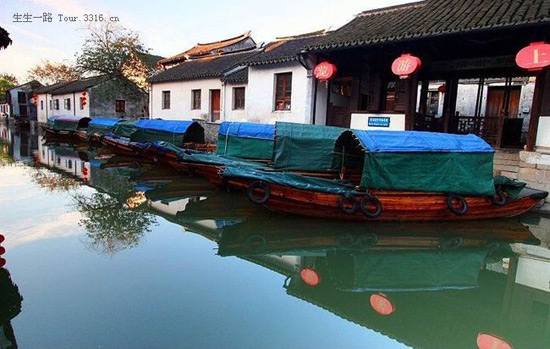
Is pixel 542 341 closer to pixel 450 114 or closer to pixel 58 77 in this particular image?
pixel 450 114

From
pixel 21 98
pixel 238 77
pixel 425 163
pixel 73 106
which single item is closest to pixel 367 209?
pixel 425 163

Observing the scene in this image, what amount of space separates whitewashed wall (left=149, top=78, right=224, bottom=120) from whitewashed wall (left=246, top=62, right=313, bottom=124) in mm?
3481

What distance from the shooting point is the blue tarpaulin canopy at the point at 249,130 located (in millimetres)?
11477

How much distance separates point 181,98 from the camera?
75.2 ft

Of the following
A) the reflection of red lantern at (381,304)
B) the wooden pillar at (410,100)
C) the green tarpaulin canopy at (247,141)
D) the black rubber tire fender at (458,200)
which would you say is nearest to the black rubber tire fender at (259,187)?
the reflection of red lantern at (381,304)

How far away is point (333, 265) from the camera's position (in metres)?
5.94

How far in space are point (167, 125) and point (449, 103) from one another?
11169 mm

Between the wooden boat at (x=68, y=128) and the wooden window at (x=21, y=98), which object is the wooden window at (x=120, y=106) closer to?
the wooden boat at (x=68, y=128)

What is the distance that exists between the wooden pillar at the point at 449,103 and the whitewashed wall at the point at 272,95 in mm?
5039

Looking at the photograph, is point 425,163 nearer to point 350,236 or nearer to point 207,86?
point 350,236

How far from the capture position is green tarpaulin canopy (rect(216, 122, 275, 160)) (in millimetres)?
11500

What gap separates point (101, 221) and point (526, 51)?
10.6 m

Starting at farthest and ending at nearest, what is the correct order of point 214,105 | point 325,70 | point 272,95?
1. point 214,105
2. point 272,95
3. point 325,70

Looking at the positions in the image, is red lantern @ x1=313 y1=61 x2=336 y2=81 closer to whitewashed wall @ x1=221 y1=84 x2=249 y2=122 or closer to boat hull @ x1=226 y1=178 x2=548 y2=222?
boat hull @ x1=226 y1=178 x2=548 y2=222
